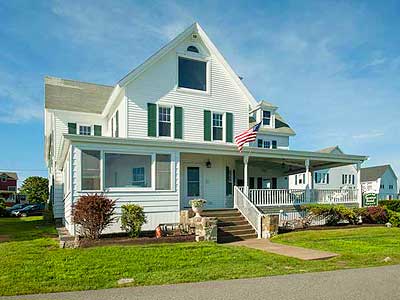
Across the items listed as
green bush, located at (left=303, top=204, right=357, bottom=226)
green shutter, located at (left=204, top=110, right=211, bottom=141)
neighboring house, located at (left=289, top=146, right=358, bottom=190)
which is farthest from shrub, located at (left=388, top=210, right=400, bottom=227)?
neighboring house, located at (left=289, top=146, right=358, bottom=190)

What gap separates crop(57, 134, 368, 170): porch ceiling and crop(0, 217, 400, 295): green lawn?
3.90 m

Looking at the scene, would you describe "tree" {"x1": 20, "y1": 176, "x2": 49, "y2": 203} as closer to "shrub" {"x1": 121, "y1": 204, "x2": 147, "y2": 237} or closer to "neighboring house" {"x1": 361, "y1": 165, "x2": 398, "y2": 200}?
"shrub" {"x1": 121, "y1": 204, "x2": 147, "y2": 237}

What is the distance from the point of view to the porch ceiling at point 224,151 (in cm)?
1285

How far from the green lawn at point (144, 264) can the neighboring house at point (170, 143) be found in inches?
134

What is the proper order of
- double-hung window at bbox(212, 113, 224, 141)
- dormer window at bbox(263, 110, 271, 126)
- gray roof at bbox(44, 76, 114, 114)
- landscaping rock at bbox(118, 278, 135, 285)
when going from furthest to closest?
1. dormer window at bbox(263, 110, 271, 126)
2. gray roof at bbox(44, 76, 114, 114)
3. double-hung window at bbox(212, 113, 224, 141)
4. landscaping rock at bbox(118, 278, 135, 285)

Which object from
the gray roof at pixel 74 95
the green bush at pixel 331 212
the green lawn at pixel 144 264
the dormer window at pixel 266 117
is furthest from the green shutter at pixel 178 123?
the dormer window at pixel 266 117

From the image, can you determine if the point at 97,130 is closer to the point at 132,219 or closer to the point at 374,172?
the point at 132,219

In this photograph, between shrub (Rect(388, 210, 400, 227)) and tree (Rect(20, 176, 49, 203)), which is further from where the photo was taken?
tree (Rect(20, 176, 49, 203))

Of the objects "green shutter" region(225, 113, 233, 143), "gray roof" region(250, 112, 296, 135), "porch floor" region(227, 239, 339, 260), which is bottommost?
"porch floor" region(227, 239, 339, 260)

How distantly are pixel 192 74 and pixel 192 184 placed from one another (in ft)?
19.0

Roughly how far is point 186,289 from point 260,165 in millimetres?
16157

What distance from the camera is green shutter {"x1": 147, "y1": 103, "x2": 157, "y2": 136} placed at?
55.7 ft

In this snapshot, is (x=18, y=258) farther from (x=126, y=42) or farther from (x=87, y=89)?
(x=87, y=89)

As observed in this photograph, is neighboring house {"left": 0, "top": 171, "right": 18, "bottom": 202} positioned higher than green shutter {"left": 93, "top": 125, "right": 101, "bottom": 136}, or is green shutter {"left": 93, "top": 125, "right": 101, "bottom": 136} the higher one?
green shutter {"left": 93, "top": 125, "right": 101, "bottom": 136}
